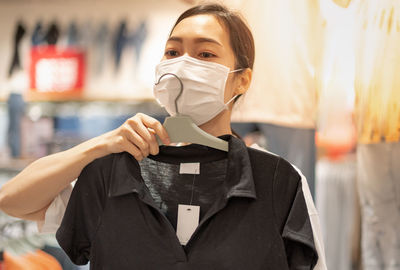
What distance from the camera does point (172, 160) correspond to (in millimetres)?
1050

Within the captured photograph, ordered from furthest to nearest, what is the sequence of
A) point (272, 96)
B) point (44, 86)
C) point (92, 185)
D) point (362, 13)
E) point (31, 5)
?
point (31, 5), point (44, 86), point (272, 96), point (362, 13), point (92, 185)

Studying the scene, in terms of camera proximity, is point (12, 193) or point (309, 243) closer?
point (309, 243)

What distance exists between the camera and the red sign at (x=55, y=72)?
3.51m

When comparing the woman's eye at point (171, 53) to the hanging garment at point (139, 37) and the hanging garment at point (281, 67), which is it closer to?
the hanging garment at point (281, 67)

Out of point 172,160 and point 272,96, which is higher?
point 272,96

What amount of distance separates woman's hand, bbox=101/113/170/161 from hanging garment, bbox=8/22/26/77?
11.2 feet

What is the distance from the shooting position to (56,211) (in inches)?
41.1

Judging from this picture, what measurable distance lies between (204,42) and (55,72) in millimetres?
2826

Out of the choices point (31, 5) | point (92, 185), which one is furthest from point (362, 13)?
point (31, 5)

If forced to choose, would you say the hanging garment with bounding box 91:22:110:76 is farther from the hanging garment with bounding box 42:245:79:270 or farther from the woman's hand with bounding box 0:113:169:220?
the woman's hand with bounding box 0:113:169:220

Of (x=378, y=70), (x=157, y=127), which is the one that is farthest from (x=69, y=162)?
(x=378, y=70)

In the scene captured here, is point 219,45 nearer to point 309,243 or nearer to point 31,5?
point 309,243

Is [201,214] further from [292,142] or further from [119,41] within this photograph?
[119,41]

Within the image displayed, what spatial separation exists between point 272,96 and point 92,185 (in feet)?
2.83
